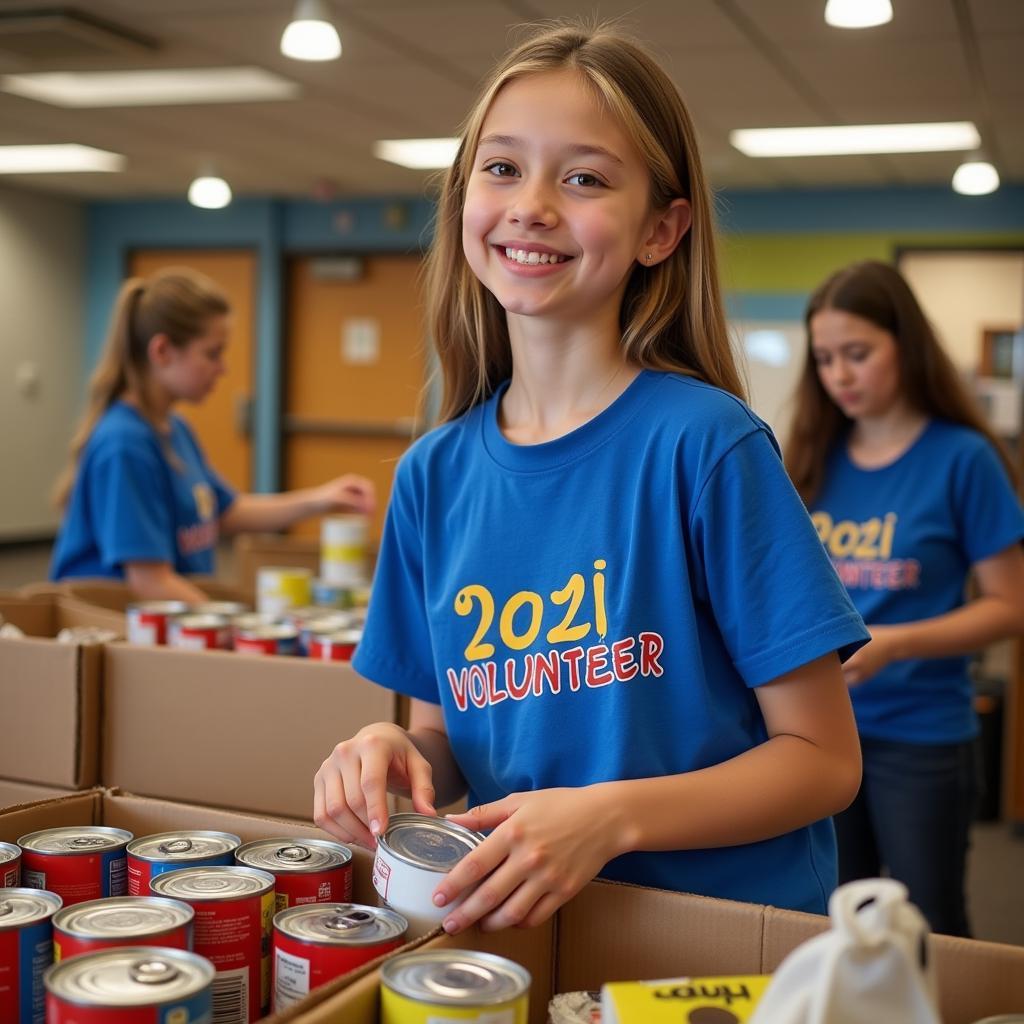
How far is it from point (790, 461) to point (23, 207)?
327 inches

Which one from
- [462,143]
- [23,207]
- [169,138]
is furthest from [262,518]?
[23,207]

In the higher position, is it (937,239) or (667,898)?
(937,239)

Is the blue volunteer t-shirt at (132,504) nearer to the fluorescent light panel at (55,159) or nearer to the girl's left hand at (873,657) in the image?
the girl's left hand at (873,657)

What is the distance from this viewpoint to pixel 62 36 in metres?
4.69

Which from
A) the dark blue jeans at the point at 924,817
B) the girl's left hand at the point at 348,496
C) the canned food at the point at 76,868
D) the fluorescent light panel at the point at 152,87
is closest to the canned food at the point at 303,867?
the canned food at the point at 76,868

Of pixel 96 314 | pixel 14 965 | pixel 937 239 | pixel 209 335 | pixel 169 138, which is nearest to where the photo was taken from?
pixel 14 965

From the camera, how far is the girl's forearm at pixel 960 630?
202cm

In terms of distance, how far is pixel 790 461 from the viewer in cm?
236

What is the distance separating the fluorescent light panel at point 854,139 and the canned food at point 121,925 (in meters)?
5.81

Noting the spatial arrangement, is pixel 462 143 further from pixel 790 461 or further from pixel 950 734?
pixel 950 734

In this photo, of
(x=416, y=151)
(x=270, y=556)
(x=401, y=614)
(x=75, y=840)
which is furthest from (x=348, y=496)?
(x=416, y=151)

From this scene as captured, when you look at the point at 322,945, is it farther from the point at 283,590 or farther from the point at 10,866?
the point at 283,590

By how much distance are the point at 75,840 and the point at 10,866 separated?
0.23ft

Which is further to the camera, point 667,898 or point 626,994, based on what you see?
point 667,898
